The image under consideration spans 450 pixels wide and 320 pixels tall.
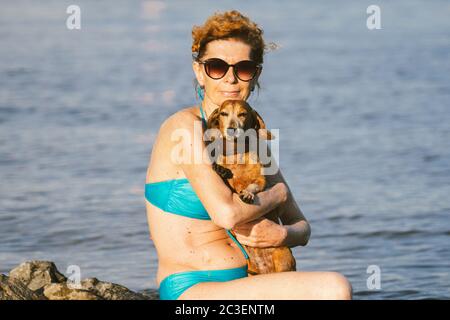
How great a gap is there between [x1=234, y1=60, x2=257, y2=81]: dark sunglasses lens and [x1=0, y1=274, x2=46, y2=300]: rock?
1.99 m

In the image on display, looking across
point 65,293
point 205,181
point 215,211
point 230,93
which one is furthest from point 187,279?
point 65,293

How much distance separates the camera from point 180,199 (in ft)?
16.1

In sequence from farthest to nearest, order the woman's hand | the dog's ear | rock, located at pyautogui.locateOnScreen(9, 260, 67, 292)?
1. rock, located at pyautogui.locateOnScreen(9, 260, 67, 292)
2. the dog's ear
3. the woman's hand

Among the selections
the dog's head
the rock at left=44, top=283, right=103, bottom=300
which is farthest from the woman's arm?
the rock at left=44, top=283, right=103, bottom=300

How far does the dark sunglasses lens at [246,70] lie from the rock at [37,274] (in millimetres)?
2152

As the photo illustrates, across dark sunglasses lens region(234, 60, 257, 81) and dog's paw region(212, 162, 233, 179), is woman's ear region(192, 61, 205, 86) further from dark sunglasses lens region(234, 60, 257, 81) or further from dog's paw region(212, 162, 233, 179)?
dog's paw region(212, 162, 233, 179)

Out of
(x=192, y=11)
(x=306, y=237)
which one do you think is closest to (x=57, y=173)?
→ (x=306, y=237)

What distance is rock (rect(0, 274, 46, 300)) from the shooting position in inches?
232

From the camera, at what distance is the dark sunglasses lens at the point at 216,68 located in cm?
509

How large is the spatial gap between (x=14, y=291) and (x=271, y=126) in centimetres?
761

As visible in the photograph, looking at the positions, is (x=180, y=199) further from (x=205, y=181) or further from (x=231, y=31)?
(x=231, y=31)

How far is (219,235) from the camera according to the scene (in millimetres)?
4988

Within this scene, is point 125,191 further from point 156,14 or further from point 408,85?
point 156,14

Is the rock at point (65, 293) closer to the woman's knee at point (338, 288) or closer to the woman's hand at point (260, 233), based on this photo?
the woman's hand at point (260, 233)
